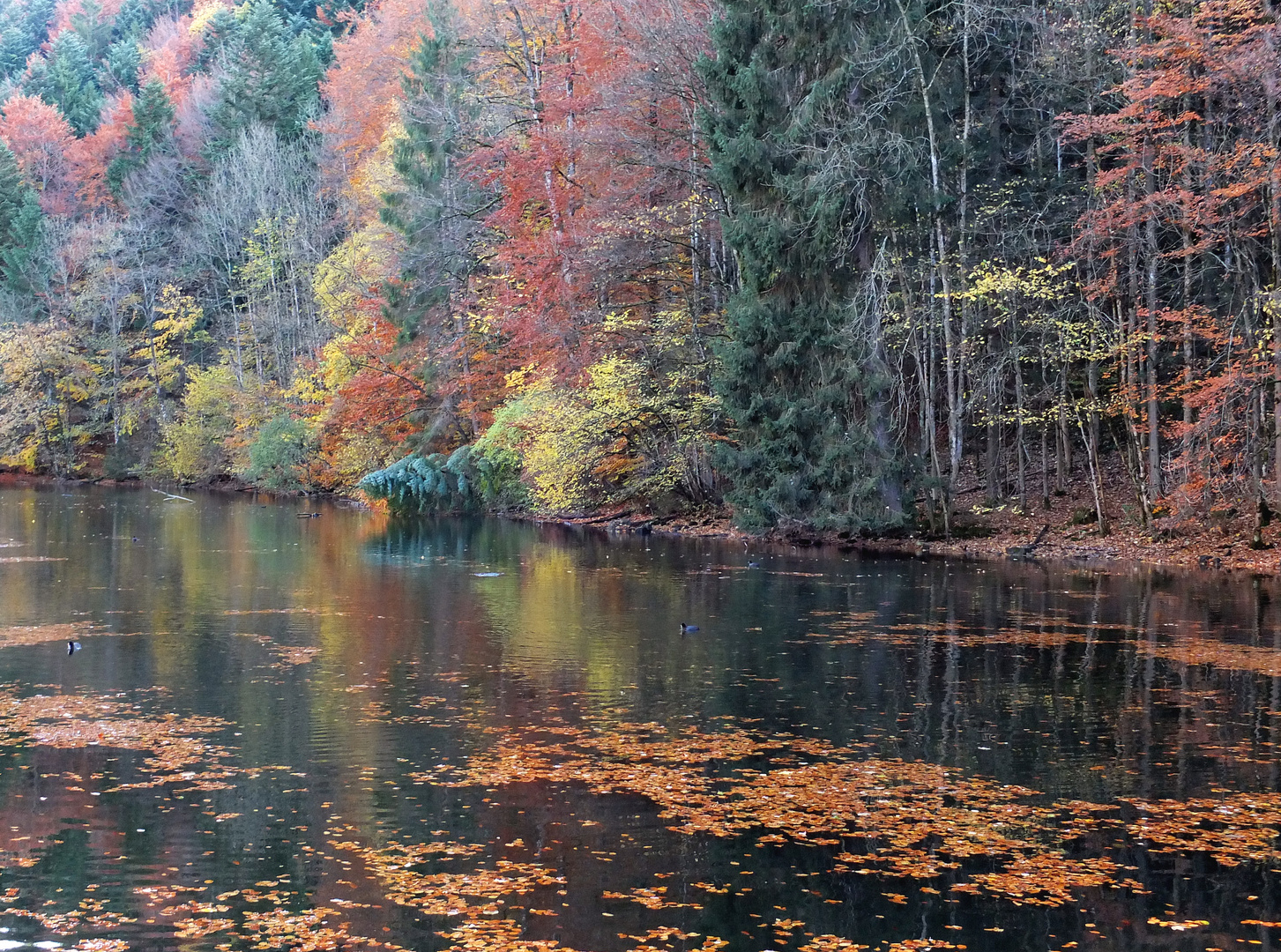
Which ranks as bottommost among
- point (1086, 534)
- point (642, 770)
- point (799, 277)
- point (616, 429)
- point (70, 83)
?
point (642, 770)

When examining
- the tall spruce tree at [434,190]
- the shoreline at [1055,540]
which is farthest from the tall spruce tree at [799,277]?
the tall spruce tree at [434,190]

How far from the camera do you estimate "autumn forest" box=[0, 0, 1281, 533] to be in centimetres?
2208

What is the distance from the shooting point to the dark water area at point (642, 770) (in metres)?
6.34

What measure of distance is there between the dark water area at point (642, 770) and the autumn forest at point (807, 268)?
6.75 m

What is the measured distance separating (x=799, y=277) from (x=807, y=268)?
0.35 meters

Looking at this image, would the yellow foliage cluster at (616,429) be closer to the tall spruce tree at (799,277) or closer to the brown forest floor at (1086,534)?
the brown forest floor at (1086,534)

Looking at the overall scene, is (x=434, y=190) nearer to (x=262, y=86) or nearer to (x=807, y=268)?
(x=807, y=268)

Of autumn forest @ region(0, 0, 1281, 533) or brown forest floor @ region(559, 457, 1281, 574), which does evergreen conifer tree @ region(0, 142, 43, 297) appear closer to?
autumn forest @ region(0, 0, 1281, 533)

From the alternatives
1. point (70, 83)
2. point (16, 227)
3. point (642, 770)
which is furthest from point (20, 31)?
point (642, 770)

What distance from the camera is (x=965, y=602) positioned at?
17.6 metres

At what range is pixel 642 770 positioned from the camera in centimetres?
903

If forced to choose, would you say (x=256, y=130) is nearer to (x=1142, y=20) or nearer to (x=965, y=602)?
(x=1142, y=20)

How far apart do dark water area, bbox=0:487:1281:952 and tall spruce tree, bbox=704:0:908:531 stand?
22.6 ft

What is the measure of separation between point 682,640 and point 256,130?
44.5 m
